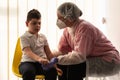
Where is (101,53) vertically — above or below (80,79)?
above

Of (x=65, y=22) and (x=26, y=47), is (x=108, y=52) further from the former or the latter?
(x=26, y=47)

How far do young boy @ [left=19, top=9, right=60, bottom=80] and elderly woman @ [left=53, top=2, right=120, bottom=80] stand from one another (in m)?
0.15

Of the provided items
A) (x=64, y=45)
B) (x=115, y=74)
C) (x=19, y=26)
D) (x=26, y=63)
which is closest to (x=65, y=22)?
(x=64, y=45)

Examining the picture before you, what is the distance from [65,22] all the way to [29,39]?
34cm

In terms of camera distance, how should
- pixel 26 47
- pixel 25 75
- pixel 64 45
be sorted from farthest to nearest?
pixel 64 45 → pixel 26 47 → pixel 25 75

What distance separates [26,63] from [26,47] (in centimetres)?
13

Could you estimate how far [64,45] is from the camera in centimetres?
228

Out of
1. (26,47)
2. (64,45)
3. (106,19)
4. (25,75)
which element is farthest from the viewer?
(106,19)

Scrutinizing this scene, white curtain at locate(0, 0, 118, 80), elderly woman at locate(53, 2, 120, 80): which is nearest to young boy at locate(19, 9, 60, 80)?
elderly woman at locate(53, 2, 120, 80)

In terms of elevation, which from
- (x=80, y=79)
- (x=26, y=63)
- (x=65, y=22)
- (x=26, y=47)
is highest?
(x=65, y=22)

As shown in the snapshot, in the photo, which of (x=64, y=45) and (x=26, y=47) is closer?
(x=26, y=47)

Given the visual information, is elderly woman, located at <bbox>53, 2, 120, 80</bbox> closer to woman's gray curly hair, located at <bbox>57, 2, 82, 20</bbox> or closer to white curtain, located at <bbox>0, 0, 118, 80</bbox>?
woman's gray curly hair, located at <bbox>57, 2, 82, 20</bbox>

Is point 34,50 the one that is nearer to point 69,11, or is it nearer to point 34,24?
point 34,24

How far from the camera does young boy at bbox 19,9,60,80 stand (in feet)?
6.55
